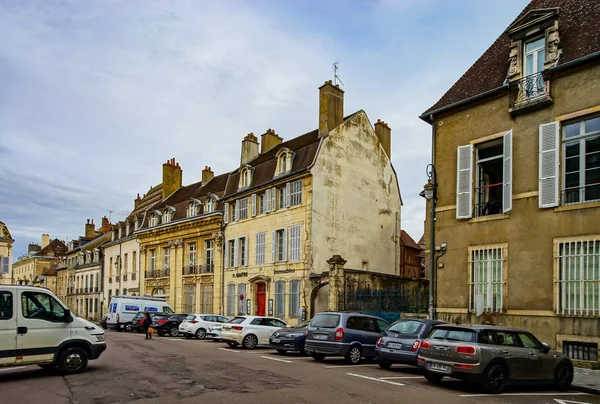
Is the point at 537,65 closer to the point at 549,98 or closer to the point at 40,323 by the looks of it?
the point at 549,98

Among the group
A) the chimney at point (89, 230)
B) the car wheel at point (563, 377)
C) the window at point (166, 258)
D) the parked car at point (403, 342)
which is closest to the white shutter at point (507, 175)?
the parked car at point (403, 342)

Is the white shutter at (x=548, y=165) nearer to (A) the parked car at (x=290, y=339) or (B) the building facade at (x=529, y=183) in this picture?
(B) the building facade at (x=529, y=183)

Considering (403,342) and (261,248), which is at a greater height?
(261,248)

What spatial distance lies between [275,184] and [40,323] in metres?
21.2

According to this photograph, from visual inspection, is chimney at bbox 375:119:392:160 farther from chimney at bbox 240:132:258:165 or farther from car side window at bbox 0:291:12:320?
car side window at bbox 0:291:12:320

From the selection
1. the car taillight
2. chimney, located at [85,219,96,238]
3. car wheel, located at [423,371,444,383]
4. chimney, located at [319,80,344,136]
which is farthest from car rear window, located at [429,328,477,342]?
chimney, located at [85,219,96,238]

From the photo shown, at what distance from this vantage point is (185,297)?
41656mm

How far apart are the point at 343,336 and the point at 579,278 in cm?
668

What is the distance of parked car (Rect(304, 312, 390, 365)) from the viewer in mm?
16062

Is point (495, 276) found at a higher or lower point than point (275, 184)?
lower

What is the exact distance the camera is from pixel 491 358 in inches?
448

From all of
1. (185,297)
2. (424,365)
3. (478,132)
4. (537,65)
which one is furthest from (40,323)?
(185,297)

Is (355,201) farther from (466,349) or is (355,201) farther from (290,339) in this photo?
(466,349)

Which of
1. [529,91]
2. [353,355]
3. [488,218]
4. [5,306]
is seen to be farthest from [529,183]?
[5,306]
